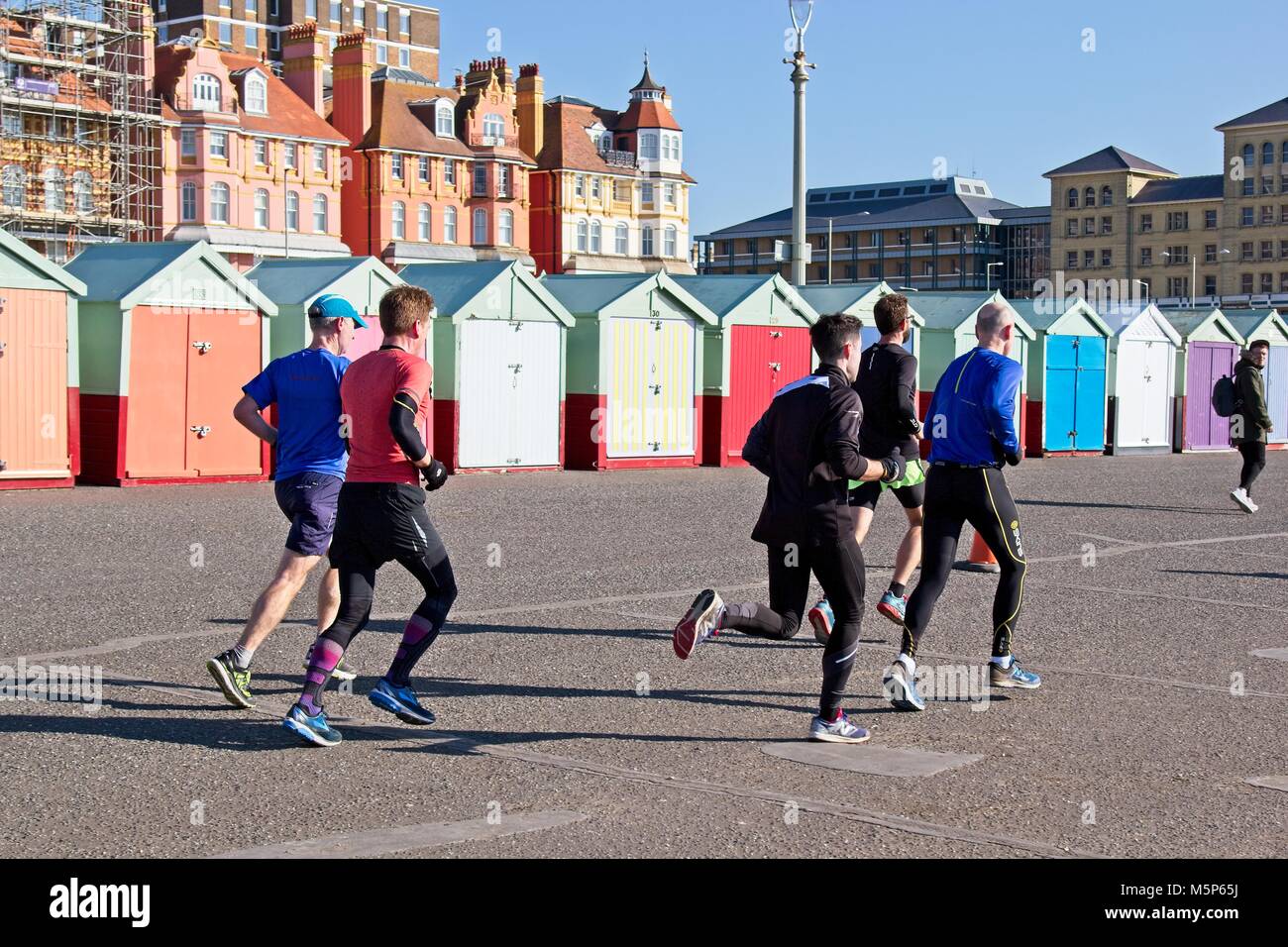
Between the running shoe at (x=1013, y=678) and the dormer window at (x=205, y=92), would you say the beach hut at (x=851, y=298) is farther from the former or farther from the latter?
the dormer window at (x=205, y=92)

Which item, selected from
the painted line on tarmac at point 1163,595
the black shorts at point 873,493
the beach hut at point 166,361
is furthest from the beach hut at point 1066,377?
the black shorts at point 873,493

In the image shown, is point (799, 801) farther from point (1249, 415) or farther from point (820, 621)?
point (1249, 415)

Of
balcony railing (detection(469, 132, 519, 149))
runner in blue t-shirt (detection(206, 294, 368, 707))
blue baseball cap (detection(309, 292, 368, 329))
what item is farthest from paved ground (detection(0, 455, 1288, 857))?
balcony railing (detection(469, 132, 519, 149))

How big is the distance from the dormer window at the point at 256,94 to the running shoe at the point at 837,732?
2878 inches

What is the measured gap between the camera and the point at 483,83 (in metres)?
88.4

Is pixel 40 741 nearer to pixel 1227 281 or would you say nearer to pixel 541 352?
pixel 541 352

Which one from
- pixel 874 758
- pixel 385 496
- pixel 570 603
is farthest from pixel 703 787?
pixel 570 603

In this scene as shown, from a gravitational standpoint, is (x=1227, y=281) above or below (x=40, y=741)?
above

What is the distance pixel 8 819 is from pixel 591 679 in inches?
128

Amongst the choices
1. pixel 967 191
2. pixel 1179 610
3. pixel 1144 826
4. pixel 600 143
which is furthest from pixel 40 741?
pixel 967 191

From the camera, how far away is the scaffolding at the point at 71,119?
200ft

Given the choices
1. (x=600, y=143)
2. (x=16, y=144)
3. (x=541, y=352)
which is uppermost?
(x=600, y=143)

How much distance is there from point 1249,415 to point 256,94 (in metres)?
64.6
